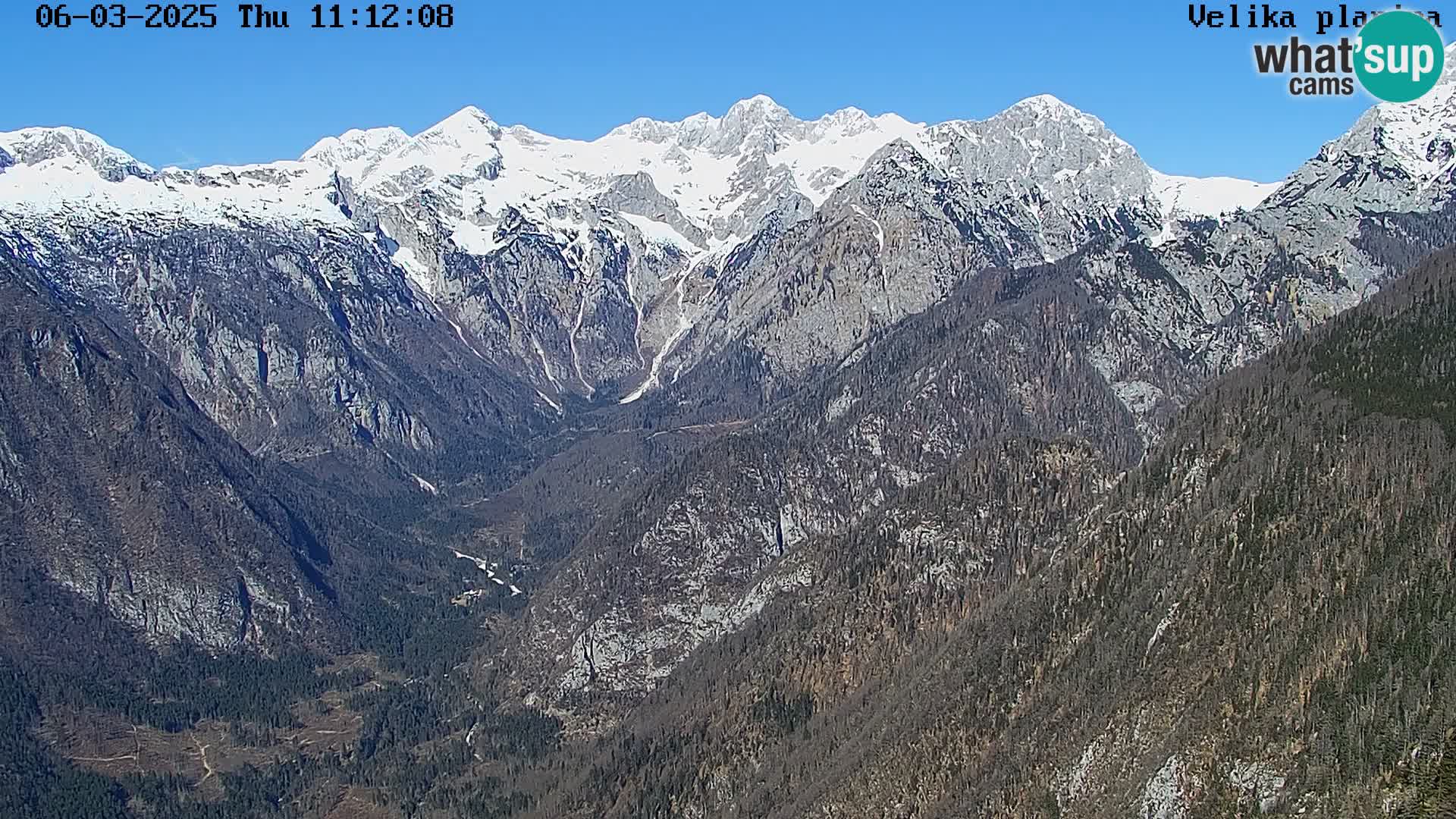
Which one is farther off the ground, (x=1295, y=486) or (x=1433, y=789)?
(x=1295, y=486)

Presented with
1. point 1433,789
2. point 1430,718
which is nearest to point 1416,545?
point 1430,718

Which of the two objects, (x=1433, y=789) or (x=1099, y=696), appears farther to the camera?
(x=1099, y=696)

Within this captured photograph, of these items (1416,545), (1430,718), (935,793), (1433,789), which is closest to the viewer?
(1433,789)

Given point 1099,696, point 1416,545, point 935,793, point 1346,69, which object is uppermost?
point 1346,69

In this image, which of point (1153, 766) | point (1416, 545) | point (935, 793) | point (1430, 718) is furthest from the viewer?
point (935, 793)

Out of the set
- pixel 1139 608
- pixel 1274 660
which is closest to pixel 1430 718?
pixel 1274 660

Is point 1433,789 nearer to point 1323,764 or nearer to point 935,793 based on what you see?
point 1323,764

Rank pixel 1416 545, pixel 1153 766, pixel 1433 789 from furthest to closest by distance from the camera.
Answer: pixel 1416 545 < pixel 1153 766 < pixel 1433 789

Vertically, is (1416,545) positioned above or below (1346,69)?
below

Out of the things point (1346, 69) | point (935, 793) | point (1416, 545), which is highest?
point (1346, 69)

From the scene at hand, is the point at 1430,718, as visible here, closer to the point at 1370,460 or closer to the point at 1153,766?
the point at 1153,766
